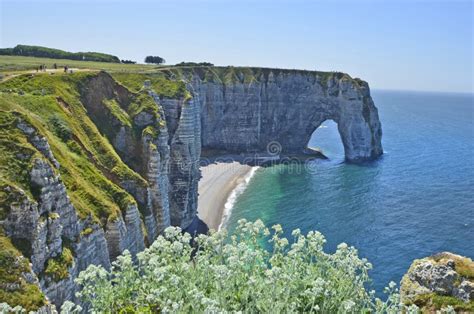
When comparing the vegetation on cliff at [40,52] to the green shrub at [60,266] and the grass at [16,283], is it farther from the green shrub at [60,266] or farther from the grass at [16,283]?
the grass at [16,283]

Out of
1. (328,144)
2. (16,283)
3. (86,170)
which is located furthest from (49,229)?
(328,144)

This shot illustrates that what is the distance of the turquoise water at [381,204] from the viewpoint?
62203 mm

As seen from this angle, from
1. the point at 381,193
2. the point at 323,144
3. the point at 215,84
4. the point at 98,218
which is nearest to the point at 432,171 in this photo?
the point at 381,193

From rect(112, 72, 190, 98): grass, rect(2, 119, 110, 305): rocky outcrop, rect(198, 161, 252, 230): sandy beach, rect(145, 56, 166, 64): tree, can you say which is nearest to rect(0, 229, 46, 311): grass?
rect(2, 119, 110, 305): rocky outcrop

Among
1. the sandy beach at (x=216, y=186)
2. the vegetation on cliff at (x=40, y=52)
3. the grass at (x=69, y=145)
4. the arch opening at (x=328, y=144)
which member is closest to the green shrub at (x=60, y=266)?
the grass at (x=69, y=145)

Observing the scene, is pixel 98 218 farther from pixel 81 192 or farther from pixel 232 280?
pixel 232 280

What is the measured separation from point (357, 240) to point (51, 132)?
45.4 m

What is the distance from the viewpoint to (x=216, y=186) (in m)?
92.9

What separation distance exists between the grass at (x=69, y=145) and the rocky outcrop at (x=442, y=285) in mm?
24843

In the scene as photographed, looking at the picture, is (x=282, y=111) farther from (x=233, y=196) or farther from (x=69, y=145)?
(x=69, y=145)

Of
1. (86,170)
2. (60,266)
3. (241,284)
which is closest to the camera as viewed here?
(241,284)

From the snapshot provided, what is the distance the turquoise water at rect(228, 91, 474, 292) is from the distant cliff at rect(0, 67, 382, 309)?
→ 18.5 meters

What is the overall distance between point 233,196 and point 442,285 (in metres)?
67.7

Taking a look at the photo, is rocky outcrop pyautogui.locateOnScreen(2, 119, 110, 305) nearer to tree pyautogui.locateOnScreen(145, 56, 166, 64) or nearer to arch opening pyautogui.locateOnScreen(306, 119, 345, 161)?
arch opening pyautogui.locateOnScreen(306, 119, 345, 161)
